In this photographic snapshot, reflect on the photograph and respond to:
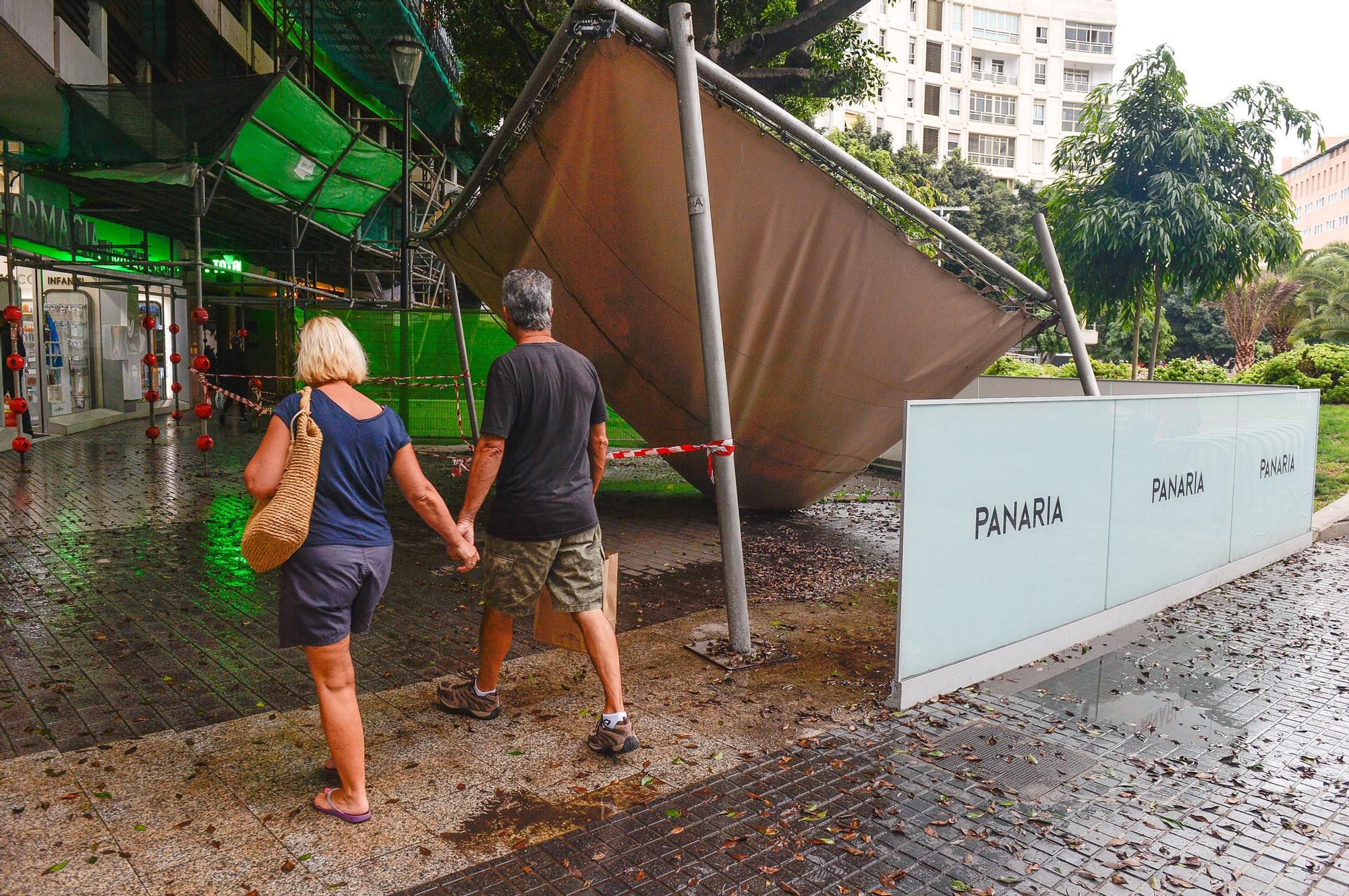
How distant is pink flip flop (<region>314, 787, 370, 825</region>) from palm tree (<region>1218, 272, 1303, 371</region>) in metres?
39.8

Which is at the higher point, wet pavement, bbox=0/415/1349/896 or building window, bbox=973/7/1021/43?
building window, bbox=973/7/1021/43

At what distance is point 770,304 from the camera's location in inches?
280

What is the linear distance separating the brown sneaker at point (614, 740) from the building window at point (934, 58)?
229 feet

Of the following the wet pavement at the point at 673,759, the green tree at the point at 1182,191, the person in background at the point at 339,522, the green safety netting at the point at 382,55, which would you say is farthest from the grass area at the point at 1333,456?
the green safety netting at the point at 382,55

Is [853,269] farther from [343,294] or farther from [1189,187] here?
[343,294]

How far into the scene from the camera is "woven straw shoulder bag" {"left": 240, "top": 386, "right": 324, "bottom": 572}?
3135 millimetres

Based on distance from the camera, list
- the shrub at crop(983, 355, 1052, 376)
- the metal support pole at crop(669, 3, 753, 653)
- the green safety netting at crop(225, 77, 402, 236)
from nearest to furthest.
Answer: the metal support pole at crop(669, 3, 753, 653) < the green safety netting at crop(225, 77, 402, 236) < the shrub at crop(983, 355, 1052, 376)

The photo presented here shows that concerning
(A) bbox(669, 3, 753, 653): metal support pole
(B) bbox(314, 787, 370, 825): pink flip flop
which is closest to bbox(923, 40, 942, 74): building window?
(A) bbox(669, 3, 753, 653): metal support pole

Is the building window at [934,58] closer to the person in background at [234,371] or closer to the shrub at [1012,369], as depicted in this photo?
the shrub at [1012,369]

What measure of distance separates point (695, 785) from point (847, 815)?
0.59 m

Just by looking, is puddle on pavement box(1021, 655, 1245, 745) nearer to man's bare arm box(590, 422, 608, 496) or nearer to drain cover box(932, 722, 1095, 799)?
drain cover box(932, 722, 1095, 799)

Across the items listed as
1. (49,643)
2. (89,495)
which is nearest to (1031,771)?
(49,643)

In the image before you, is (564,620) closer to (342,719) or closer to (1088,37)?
(342,719)

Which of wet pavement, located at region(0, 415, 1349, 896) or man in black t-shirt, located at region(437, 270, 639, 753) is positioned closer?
wet pavement, located at region(0, 415, 1349, 896)
